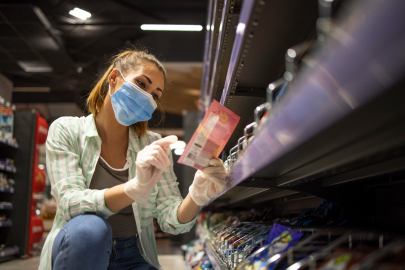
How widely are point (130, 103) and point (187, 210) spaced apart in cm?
57

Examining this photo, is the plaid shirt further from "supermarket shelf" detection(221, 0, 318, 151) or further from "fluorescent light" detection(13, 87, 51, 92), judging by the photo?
"fluorescent light" detection(13, 87, 51, 92)

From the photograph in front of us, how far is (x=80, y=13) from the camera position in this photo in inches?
246

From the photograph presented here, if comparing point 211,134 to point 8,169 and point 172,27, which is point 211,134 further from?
point 172,27

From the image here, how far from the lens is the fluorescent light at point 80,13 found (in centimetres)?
619

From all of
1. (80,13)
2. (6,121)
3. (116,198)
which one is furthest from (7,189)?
(116,198)

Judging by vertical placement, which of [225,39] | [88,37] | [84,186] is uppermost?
[88,37]

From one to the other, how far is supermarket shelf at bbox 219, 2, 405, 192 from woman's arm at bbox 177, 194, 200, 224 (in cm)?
40

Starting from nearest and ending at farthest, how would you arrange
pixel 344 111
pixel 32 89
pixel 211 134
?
pixel 344 111, pixel 211 134, pixel 32 89

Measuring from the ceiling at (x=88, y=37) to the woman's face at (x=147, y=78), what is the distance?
3398 mm

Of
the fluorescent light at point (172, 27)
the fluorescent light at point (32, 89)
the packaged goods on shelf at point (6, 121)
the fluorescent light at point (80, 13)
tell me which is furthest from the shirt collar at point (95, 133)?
the fluorescent light at point (32, 89)

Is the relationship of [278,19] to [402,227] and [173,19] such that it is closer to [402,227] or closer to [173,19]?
[402,227]

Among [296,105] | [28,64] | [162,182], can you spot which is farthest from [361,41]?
[28,64]

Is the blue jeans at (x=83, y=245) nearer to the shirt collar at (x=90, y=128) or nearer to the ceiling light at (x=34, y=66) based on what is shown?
the shirt collar at (x=90, y=128)

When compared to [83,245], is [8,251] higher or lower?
lower
